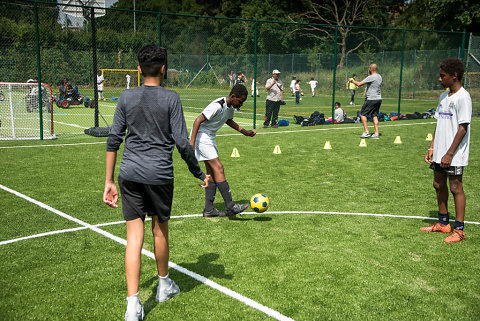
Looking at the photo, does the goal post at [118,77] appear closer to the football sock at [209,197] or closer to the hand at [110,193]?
the football sock at [209,197]

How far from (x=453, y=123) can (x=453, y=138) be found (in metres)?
0.18

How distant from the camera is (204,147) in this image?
239 inches

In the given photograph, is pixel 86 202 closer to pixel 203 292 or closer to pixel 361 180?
pixel 203 292

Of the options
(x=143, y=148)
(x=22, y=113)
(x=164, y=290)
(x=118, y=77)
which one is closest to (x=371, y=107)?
(x=22, y=113)

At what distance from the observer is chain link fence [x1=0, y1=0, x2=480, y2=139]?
1564 centimetres

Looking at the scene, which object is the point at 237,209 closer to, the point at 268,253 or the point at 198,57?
the point at 268,253

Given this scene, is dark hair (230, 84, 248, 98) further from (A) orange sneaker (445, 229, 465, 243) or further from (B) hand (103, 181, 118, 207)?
(A) orange sneaker (445, 229, 465, 243)

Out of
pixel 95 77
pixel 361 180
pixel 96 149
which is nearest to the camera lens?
pixel 361 180

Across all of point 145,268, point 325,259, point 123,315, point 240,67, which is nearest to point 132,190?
point 123,315

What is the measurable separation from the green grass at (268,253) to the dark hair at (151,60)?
192 cm

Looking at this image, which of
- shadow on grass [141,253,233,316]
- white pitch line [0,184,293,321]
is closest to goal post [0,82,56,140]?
white pitch line [0,184,293,321]

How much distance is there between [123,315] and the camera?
3592 mm

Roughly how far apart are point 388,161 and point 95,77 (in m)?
9.75

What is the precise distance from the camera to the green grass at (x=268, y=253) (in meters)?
3.74
